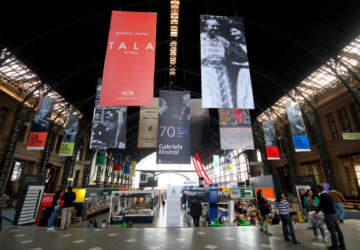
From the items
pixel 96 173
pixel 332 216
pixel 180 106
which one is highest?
pixel 180 106

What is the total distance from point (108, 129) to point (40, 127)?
6.29 meters

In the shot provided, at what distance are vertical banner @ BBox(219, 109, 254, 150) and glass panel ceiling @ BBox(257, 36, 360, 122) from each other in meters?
6.99

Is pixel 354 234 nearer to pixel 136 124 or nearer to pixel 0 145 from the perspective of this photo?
pixel 0 145

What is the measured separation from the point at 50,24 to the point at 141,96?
33.9 feet

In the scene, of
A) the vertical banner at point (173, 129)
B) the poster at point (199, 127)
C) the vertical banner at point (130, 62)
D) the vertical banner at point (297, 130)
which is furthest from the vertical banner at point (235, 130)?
the vertical banner at point (130, 62)

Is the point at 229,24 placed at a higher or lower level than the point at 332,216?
higher

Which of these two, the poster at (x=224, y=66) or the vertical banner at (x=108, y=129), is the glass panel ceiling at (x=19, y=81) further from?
the poster at (x=224, y=66)

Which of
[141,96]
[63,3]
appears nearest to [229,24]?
[141,96]

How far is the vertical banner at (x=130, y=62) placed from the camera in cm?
571

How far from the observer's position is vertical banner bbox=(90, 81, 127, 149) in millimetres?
9289

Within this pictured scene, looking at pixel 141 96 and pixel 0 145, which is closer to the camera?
pixel 141 96

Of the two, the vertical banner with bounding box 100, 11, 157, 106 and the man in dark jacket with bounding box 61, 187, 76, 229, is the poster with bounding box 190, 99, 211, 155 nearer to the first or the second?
the vertical banner with bounding box 100, 11, 157, 106

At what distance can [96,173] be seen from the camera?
103ft

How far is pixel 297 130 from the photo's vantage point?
1260 cm
